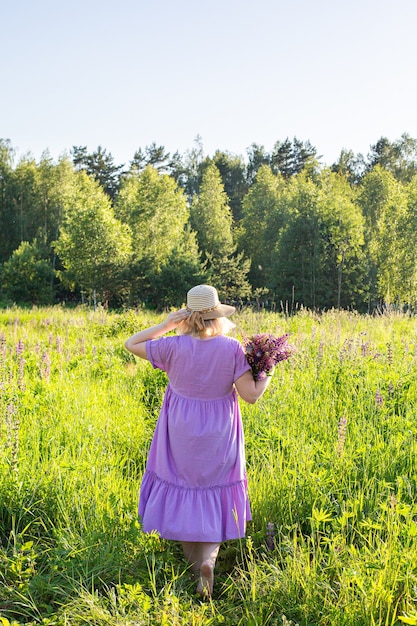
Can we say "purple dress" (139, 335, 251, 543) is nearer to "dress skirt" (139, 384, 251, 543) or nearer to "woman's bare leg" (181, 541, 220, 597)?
"dress skirt" (139, 384, 251, 543)

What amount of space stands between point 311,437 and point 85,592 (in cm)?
241

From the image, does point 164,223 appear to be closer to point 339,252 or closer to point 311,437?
point 339,252

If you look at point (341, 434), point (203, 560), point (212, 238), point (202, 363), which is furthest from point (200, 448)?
point (212, 238)

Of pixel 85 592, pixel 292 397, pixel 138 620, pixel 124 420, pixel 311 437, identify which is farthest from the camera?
pixel 292 397

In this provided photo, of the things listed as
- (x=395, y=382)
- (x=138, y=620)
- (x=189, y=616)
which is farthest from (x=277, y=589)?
(x=395, y=382)

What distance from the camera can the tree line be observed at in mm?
30420

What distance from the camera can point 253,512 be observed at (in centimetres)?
337

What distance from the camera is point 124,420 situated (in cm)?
488

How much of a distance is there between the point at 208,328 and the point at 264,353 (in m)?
0.37

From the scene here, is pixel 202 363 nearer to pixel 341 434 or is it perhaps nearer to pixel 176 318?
Result: pixel 176 318

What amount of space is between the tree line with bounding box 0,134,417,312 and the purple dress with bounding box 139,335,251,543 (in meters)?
20.9

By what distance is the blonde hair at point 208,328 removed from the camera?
311 centimetres

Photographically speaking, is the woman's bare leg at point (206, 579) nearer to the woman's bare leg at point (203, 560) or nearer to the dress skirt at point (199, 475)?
the woman's bare leg at point (203, 560)

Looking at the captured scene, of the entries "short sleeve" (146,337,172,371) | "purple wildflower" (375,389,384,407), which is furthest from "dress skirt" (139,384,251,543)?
"purple wildflower" (375,389,384,407)
